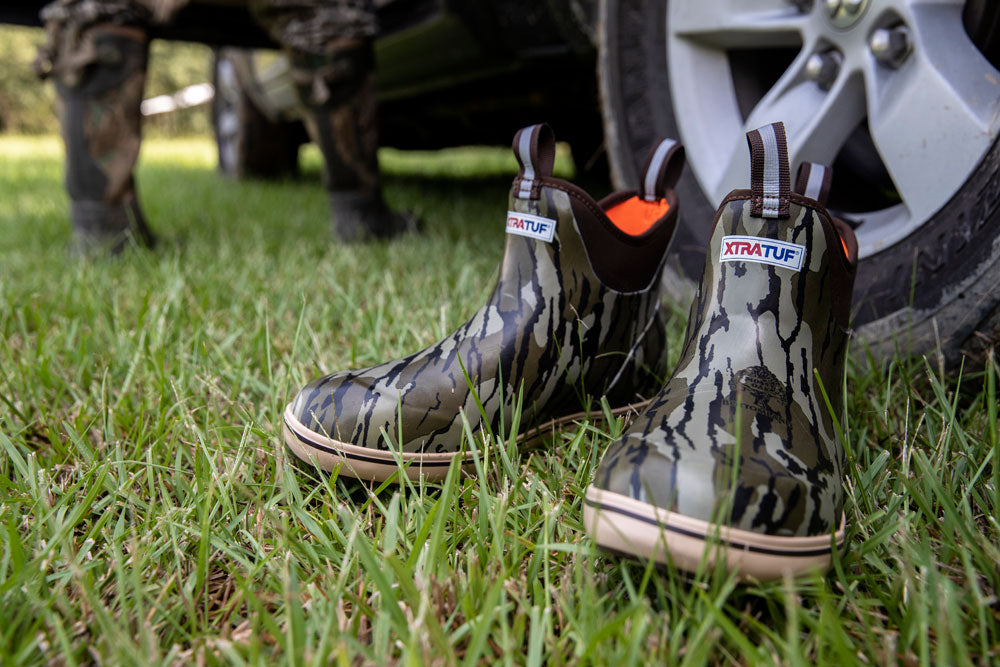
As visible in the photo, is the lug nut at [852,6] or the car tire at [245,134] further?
the car tire at [245,134]

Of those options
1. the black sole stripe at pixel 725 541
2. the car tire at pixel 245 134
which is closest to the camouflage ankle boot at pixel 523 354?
the black sole stripe at pixel 725 541

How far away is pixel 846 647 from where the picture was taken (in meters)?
0.53

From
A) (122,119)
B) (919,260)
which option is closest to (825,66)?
(919,260)

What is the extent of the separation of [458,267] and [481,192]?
209cm

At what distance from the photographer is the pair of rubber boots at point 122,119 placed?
195cm

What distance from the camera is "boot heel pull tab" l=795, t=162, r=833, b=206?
33.9 inches

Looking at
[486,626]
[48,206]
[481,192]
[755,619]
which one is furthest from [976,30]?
[48,206]

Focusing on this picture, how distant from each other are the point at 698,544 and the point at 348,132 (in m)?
1.96

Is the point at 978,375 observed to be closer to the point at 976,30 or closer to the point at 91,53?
the point at 976,30

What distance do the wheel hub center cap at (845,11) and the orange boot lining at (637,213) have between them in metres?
0.43

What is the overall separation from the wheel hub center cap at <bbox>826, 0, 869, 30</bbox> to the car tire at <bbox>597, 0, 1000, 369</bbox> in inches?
6.1

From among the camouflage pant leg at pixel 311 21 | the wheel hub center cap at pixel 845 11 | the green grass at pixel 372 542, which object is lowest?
the green grass at pixel 372 542

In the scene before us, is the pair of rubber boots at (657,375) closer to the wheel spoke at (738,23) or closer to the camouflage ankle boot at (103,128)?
the wheel spoke at (738,23)

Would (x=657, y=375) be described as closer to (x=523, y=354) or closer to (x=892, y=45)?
(x=523, y=354)
